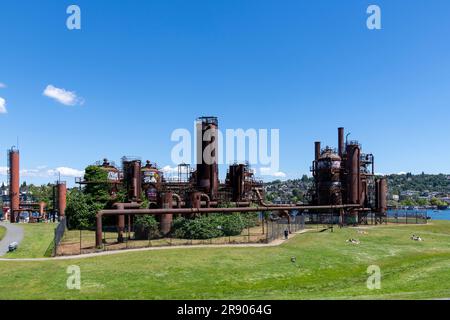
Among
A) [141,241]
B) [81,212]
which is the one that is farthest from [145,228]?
[81,212]

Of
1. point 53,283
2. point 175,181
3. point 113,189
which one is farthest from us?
point 175,181

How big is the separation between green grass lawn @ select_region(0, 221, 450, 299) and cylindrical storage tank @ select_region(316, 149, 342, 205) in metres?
31.0

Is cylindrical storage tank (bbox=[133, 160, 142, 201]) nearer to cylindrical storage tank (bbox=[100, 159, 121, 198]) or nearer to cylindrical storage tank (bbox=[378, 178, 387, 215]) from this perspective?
cylindrical storage tank (bbox=[100, 159, 121, 198])

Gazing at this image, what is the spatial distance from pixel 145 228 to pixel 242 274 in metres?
20.0

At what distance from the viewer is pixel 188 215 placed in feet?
161

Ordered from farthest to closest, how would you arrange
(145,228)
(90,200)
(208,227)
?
(90,200) → (208,227) → (145,228)

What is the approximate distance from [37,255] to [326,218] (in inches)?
1941

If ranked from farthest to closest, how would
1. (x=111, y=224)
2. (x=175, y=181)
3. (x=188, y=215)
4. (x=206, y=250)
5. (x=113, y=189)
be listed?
(x=175, y=181), (x=113, y=189), (x=111, y=224), (x=188, y=215), (x=206, y=250)

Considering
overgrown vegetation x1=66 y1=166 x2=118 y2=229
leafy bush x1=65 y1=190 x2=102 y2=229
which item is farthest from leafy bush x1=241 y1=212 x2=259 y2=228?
leafy bush x1=65 y1=190 x2=102 y2=229

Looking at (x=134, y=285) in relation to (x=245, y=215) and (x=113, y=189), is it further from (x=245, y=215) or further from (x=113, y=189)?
(x=113, y=189)

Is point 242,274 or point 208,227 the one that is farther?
point 208,227

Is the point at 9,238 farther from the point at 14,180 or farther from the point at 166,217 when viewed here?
the point at 14,180

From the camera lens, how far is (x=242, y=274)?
28125 millimetres

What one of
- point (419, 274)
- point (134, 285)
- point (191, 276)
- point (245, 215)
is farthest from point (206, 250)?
point (245, 215)
